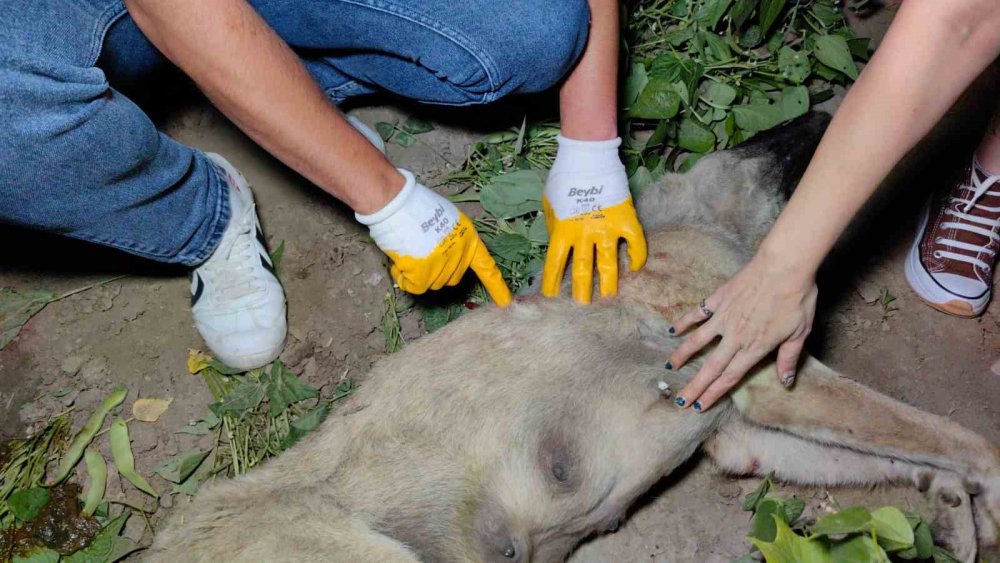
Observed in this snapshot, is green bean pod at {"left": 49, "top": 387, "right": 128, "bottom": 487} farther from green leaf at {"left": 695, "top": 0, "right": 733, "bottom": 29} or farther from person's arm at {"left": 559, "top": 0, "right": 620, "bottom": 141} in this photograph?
green leaf at {"left": 695, "top": 0, "right": 733, "bottom": 29}

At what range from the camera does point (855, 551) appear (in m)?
1.71

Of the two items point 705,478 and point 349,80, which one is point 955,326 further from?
point 349,80

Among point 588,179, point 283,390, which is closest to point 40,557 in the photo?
point 283,390

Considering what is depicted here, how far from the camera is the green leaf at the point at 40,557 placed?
262 centimetres

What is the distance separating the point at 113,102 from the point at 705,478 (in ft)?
7.55

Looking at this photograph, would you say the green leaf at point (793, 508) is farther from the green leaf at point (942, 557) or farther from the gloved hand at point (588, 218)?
the gloved hand at point (588, 218)

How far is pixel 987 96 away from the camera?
2.87 metres

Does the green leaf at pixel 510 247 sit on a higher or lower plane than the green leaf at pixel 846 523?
lower

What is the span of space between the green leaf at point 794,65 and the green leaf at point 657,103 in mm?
522

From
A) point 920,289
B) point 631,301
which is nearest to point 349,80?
point 631,301

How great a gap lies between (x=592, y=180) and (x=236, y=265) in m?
1.35

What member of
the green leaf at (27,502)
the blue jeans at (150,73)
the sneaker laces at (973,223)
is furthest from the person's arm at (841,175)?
the green leaf at (27,502)

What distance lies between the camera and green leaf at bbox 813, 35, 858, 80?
10.7 feet

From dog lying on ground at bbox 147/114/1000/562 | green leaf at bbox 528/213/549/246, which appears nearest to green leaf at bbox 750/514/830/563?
dog lying on ground at bbox 147/114/1000/562
